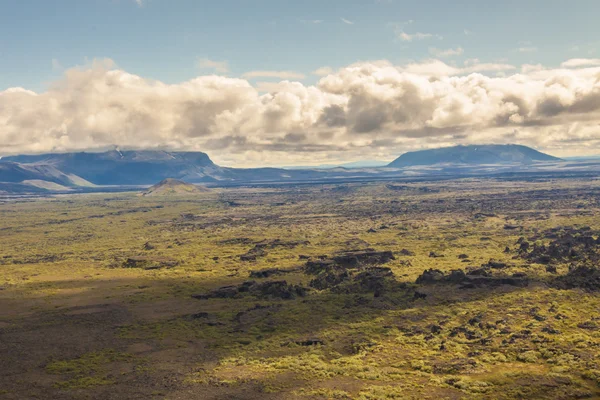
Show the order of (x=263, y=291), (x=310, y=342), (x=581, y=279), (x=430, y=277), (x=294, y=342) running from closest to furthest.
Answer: (x=310, y=342) → (x=294, y=342) → (x=581, y=279) → (x=263, y=291) → (x=430, y=277)

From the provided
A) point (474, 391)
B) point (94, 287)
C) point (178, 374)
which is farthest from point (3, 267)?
point (474, 391)

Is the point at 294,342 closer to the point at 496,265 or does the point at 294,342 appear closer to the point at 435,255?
the point at 496,265

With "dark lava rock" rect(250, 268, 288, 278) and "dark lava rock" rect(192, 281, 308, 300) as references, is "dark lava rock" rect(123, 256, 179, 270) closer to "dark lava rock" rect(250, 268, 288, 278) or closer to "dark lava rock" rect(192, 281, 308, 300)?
"dark lava rock" rect(250, 268, 288, 278)

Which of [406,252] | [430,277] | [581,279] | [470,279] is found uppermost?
[581,279]

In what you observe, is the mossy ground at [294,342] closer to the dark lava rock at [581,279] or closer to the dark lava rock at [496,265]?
the dark lava rock at [496,265]

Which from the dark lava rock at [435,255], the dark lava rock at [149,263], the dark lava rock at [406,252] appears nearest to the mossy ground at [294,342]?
the dark lava rock at [149,263]

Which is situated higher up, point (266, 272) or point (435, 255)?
point (435, 255)

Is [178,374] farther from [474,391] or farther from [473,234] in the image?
[473,234]

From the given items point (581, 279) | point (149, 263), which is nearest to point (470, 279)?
point (581, 279)

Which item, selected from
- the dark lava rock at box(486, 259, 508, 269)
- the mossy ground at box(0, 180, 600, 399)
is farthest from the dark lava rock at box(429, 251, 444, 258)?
the dark lava rock at box(486, 259, 508, 269)

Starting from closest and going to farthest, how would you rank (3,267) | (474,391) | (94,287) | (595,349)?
(474,391) < (595,349) < (94,287) < (3,267)

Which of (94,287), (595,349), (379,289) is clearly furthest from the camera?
(94,287)
